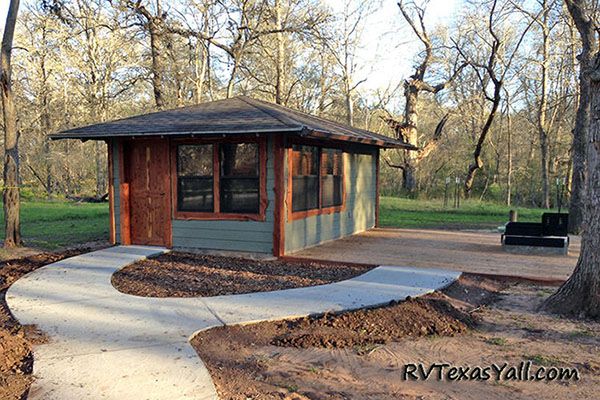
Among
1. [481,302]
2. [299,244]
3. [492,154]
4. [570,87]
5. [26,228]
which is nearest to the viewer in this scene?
[481,302]

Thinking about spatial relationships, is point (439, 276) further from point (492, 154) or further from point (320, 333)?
point (492, 154)

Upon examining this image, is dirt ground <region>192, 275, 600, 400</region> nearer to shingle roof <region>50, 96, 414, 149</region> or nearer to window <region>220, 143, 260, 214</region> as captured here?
shingle roof <region>50, 96, 414, 149</region>

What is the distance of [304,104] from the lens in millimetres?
29578

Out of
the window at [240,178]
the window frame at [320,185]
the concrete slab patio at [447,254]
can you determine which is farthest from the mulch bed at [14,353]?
the concrete slab patio at [447,254]

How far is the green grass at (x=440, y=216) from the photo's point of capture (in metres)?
13.6

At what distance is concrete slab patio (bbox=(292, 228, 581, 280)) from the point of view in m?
7.16

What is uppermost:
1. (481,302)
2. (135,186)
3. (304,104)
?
(304,104)

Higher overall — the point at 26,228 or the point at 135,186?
the point at 135,186

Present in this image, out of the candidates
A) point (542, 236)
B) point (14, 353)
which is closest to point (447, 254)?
point (542, 236)

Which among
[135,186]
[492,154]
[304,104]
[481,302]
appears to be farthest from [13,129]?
[492,154]

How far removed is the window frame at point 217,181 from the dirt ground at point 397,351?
347 cm

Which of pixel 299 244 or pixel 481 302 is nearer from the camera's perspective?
pixel 481 302

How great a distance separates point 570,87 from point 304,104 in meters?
15.0

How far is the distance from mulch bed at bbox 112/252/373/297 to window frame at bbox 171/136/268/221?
704mm
